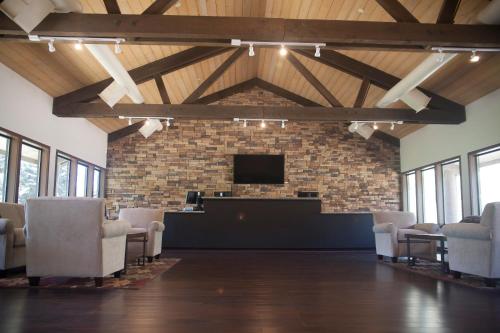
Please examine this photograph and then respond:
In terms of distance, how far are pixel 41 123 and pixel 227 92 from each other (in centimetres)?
508

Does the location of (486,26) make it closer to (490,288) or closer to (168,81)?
(490,288)

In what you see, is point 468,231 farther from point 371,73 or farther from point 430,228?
point 371,73

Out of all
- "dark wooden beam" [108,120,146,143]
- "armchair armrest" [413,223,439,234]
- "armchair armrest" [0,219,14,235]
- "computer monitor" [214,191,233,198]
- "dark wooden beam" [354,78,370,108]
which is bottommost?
"armchair armrest" [413,223,439,234]

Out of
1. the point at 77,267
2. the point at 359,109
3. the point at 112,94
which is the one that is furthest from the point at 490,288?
the point at 112,94

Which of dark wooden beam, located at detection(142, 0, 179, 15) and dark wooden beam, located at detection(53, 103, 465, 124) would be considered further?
dark wooden beam, located at detection(53, 103, 465, 124)

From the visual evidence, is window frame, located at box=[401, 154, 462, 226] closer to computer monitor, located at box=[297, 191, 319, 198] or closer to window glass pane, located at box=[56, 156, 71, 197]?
computer monitor, located at box=[297, 191, 319, 198]

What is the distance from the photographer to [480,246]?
425cm

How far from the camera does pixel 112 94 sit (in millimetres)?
6531

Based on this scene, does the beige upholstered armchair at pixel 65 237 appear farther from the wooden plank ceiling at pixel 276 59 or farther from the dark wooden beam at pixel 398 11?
the dark wooden beam at pixel 398 11

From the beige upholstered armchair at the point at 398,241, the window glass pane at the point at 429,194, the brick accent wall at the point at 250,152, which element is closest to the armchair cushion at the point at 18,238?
the beige upholstered armchair at the point at 398,241

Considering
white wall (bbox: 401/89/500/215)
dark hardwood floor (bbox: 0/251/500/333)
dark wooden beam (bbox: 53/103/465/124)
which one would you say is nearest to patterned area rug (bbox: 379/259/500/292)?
dark hardwood floor (bbox: 0/251/500/333)

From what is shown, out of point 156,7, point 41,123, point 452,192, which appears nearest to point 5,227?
point 156,7

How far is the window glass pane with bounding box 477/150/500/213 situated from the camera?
22.9 feet

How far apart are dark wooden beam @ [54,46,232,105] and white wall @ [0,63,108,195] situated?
491 millimetres
